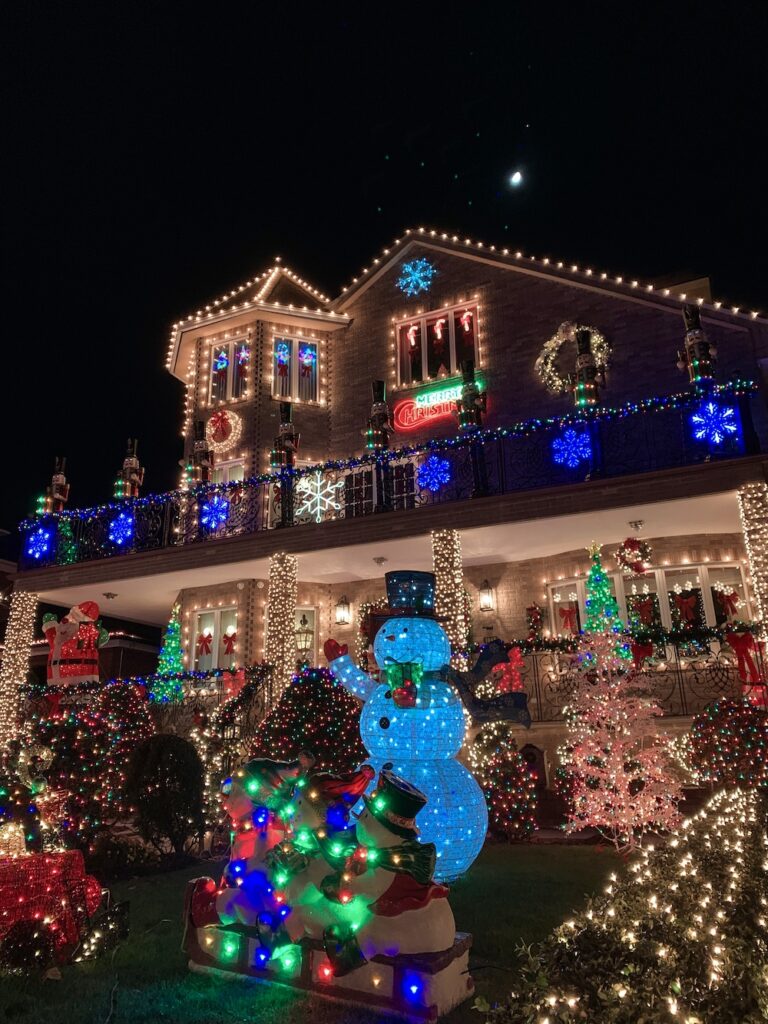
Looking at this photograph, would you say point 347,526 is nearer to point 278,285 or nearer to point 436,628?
point 436,628

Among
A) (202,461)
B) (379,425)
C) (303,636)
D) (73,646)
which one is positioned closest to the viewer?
(73,646)

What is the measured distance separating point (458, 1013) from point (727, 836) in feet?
10.9

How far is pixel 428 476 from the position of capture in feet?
46.8

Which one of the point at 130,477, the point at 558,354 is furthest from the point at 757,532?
the point at 130,477

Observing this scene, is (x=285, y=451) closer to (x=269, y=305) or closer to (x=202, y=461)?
(x=202, y=461)

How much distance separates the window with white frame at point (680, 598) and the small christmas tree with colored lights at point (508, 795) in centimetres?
396

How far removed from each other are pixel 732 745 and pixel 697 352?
716cm

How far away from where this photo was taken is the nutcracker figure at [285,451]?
48.6 feet

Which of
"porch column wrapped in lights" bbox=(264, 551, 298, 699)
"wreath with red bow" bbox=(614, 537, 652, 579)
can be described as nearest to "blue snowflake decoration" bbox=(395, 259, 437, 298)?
"porch column wrapped in lights" bbox=(264, 551, 298, 699)

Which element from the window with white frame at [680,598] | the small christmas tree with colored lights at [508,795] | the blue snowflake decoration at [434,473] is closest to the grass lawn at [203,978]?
the small christmas tree with colored lights at [508,795]

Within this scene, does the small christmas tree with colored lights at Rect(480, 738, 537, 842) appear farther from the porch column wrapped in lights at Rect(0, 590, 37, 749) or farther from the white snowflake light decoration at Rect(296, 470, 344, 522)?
the porch column wrapped in lights at Rect(0, 590, 37, 749)

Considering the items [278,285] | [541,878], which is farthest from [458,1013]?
[278,285]

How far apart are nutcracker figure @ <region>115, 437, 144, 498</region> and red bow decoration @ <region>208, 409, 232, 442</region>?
210 centimetres

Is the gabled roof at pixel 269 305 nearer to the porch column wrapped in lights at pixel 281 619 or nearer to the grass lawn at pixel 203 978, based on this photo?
the porch column wrapped in lights at pixel 281 619
